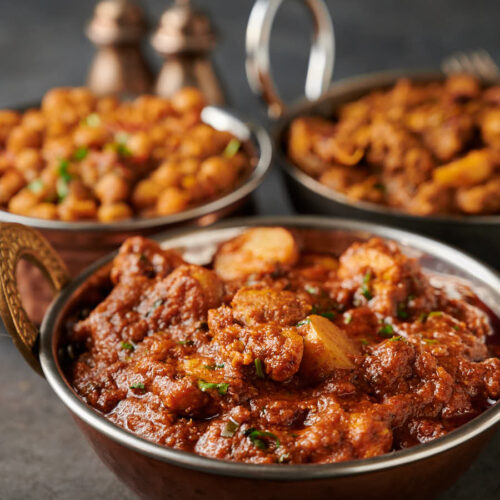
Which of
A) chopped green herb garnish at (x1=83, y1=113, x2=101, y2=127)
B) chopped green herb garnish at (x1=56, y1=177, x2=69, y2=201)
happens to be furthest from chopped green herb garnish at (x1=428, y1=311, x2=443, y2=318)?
chopped green herb garnish at (x1=83, y1=113, x2=101, y2=127)

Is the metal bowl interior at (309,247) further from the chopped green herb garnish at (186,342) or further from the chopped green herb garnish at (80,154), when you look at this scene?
the chopped green herb garnish at (80,154)

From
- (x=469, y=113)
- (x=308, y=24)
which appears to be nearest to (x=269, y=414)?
(x=469, y=113)

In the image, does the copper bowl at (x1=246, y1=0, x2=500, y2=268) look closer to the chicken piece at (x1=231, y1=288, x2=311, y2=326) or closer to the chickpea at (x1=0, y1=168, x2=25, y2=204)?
the chicken piece at (x1=231, y1=288, x2=311, y2=326)

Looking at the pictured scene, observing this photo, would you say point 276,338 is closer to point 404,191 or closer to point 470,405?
point 470,405

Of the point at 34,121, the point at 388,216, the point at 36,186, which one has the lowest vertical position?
the point at 388,216

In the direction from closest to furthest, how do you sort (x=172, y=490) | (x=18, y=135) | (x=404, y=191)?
(x=172, y=490) → (x=404, y=191) → (x=18, y=135)

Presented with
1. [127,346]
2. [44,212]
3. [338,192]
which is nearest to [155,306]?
[127,346]

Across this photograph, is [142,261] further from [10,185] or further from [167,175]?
[10,185]
